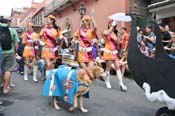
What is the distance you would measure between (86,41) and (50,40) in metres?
1.34

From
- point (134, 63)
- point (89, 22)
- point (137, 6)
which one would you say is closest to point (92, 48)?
point (89, 22)

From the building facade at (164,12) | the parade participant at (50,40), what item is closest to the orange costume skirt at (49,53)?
the parade participant at (50,40)

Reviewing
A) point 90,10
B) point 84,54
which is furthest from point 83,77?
point 90,10

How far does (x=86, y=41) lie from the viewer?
8961 millimetres

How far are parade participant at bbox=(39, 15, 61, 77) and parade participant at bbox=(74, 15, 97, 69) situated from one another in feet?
3.23

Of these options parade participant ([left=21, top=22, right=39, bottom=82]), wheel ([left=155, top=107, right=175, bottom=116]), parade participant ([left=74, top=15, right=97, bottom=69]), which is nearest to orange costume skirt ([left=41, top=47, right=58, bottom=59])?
parade participant ([left=74, top=15, right=97, bottom=69])

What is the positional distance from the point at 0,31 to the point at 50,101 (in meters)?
2.14

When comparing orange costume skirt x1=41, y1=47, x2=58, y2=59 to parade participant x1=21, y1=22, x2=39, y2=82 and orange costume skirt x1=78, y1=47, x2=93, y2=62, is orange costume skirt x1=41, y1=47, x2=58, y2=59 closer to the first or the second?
orange costume skirt x1=78, y1=47, x2=93, y2=62

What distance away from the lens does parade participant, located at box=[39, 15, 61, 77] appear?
9805 mm

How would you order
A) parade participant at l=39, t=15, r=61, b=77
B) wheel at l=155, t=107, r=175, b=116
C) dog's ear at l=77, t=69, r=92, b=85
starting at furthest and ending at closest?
parade participant at l=39, t=15, r=61, b=77
dog's ear at l=77, t=69, r=92, b=85
wheel at l=155, t=107, r=175, b=116

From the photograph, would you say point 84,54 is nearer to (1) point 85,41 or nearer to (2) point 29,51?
(1) point 85,41

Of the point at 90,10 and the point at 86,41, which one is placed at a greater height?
the point at 90,10

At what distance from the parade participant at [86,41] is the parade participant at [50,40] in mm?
985

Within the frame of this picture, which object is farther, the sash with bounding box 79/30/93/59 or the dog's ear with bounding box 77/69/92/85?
the sash with bounding box 79/30/93/59
